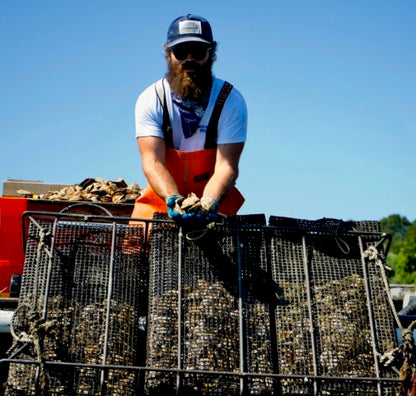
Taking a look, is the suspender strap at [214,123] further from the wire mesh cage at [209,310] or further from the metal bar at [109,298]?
the metal bar at [109,298]

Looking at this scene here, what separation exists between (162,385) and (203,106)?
8.13 ft

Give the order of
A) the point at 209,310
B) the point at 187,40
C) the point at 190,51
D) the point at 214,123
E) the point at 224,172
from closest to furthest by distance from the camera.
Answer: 1. the point at 209,310
2. the point at 224,172
3. the point at 187,40
4. the point at 190,51
5. the point at 214,123

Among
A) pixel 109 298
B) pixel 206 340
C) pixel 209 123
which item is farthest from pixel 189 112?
pixel 206 340

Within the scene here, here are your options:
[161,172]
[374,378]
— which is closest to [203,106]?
[161,172]

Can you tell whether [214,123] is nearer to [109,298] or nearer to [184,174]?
[184,174]

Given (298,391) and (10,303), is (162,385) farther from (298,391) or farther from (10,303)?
(10,303)

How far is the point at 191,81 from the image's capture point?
5.69 m

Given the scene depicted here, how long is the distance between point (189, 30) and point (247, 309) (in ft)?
7.70

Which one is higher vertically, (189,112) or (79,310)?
(189,112)

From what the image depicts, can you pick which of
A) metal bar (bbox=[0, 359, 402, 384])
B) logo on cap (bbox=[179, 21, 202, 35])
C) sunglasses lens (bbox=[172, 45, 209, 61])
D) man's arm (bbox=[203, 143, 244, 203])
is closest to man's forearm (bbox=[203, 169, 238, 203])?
man's arm (bbox=[203, 143, 244, 203])

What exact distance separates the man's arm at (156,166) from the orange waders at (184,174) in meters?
0.17

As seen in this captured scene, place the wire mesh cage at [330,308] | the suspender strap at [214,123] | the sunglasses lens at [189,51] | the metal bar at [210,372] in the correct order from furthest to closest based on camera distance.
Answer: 1. the suspender strap at [214,123]
2. the sunglasses lens at [189,51]
3. the wire mesh cage at [330,308]
4. the metal bar at [210,372]

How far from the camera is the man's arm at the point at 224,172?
5102mm

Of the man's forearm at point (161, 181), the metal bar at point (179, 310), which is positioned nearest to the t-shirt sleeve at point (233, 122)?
the man's forearm at point (161, 181)
